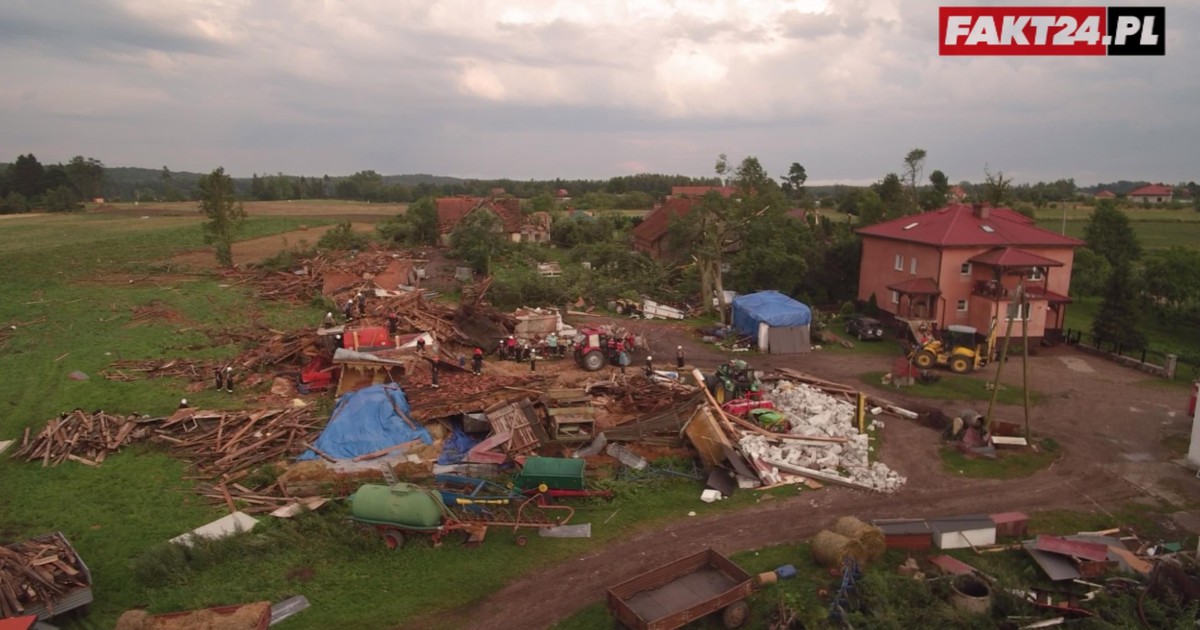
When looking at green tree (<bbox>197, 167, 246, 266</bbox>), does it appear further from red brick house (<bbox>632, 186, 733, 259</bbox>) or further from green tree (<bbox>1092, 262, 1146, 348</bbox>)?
green tree (<bbox>1092, 262, 1146, 348</bbox>)

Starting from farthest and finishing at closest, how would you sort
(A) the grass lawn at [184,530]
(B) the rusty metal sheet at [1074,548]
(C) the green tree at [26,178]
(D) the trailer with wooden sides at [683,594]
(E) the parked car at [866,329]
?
(C) the green tree at [26,178] → (E) the parked car at [866,329] → (B) the rusty metal sheet at [1074,548] → (A) the grass lawn at [184,530] → (D) the trailer with wooden sides at [683,594]

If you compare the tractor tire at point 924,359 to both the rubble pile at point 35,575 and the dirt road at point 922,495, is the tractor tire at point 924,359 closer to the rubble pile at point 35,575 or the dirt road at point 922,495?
the dirt road at point 922,495

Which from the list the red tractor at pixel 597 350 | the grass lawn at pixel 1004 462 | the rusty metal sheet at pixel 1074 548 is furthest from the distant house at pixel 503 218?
the rusty metal sheet at pixel 1074 548

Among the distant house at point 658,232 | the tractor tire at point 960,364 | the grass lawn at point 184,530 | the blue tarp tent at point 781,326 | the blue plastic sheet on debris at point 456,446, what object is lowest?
the grass lawn at point 184,530

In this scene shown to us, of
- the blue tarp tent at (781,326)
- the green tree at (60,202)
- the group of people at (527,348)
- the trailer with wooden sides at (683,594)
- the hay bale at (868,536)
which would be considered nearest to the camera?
the trailer with wooden sides at (683,594)

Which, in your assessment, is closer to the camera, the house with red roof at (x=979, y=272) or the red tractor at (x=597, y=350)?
the red tractor at (x=597, y=350)

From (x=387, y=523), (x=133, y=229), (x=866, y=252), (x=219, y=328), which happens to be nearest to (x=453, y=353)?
(x=219, y=328)

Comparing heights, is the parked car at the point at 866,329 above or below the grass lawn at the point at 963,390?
above

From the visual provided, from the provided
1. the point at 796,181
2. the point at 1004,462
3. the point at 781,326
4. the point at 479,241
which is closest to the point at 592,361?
the point at 781,326
